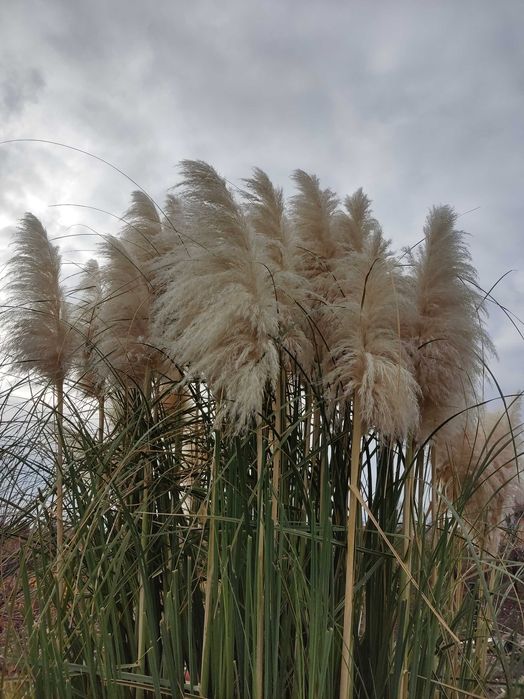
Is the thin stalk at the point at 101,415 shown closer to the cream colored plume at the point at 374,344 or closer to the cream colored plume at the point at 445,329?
the cream colored plume at the point at 374,344

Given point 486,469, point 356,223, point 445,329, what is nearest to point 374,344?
point 445,329

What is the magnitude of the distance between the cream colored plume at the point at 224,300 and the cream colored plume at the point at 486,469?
3.64 ft

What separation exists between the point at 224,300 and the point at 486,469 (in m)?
1.66

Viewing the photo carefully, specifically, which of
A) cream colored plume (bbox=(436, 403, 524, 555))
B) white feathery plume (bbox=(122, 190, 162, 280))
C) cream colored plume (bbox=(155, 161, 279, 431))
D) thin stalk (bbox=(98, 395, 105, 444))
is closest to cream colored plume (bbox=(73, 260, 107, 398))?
thin stalk (bbox=(98, 395, 105, 444))

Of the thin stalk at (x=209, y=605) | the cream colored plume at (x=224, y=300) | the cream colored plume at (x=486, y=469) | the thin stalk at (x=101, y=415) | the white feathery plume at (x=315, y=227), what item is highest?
the white feathery plume at (x=315, y=227)

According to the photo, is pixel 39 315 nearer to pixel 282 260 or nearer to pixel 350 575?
pixel 282 260

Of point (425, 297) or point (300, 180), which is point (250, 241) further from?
point (425, 297)

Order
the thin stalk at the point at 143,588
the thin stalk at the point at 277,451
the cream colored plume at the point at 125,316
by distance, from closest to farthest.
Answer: the thin stalk at the point at 277,451 → the thin stalk at the point at 143,588 → the cream colored plume at the point at 125,316

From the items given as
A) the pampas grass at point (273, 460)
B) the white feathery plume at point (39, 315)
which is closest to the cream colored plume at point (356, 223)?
the pampas grass at point (273, 460)

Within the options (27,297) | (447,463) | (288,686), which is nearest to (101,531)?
(288,686)

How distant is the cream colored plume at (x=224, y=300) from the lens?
209cm

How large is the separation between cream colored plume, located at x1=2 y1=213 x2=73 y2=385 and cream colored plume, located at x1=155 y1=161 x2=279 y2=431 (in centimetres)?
90

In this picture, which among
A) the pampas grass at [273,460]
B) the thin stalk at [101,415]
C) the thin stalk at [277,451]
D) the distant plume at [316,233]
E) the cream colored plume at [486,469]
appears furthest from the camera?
the thin stalk at [101,415]

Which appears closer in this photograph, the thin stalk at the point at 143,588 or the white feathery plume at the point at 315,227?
the white feathery plume at the point at 315,227
